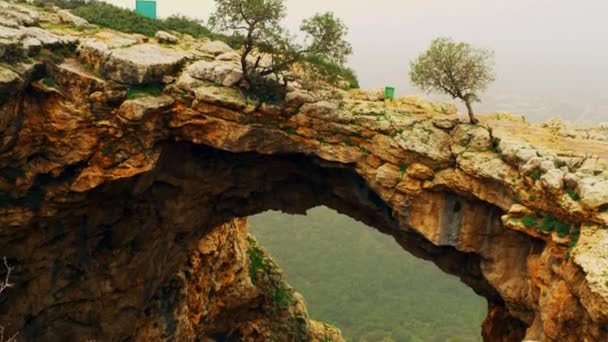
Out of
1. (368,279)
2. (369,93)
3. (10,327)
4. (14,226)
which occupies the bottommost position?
(368,279)

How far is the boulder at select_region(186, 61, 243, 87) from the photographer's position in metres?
23.7

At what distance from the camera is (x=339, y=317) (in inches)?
4943

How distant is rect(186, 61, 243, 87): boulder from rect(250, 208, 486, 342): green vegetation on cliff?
105 metres

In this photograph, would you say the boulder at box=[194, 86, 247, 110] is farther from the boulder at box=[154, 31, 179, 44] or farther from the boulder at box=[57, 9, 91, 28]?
the boulder at box=[57, 9, 91, 28]

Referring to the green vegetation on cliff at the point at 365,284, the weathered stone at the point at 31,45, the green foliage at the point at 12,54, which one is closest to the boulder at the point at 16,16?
the weathered stone at the point at 31,45

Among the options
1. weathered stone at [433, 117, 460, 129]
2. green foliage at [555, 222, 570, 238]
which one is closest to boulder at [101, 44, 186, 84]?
weathered stone at [433, 117, 460, 129]

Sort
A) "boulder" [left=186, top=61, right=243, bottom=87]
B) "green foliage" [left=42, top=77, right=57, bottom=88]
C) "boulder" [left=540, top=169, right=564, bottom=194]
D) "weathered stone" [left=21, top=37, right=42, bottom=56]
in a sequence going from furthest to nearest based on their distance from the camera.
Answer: "boulder" [left=186, top=61, right=243, bottom=87], "green foliage" [left=42, top=77, right=57, bottom=88], "weathered stone" [left=21, top=37, right=42, bottom=56], "boulder" [left=540, top=169, right=564, bottom=194]

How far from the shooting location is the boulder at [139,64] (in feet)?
72.5

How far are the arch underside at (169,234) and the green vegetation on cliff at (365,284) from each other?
95524 mm

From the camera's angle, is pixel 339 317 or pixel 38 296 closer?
pixel 38 296

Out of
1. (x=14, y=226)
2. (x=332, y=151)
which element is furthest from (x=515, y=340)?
(x=14, y=226)

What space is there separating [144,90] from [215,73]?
3.74 meters

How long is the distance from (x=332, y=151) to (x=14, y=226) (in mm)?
16830

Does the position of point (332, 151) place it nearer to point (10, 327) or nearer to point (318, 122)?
point (318, 122)
